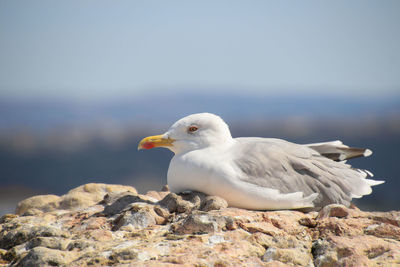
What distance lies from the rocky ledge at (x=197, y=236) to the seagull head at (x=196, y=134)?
88 cm

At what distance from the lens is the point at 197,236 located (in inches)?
245

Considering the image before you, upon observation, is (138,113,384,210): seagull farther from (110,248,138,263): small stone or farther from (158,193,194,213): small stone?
(110,248,138,263): small stone

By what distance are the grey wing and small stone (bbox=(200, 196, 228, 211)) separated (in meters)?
0.56

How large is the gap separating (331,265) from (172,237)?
1820 mm

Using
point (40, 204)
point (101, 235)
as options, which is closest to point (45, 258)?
point (101, 235)

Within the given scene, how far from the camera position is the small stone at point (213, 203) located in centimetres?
722

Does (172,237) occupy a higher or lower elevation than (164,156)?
higher

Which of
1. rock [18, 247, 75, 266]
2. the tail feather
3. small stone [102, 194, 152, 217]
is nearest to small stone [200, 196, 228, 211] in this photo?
small stone [102, 194, 152, 217]

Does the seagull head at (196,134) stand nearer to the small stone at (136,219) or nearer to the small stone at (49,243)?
the small stone at (136,219)

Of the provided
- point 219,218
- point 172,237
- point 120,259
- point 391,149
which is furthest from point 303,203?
point 391,149

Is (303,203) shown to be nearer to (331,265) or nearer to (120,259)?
(331,265)

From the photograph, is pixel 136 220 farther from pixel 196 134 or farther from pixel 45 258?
pixel 196 134

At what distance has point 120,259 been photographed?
5680mm

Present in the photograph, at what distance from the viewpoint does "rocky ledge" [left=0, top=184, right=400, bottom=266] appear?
227 inches
